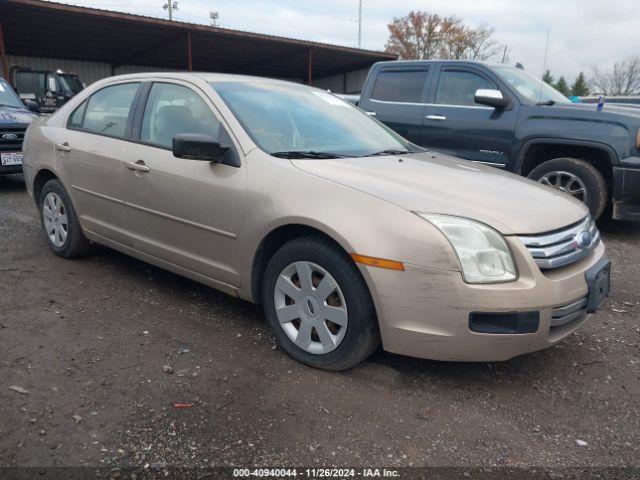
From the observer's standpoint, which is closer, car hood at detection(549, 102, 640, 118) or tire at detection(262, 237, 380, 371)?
tire at detection(262, 237, 380, 371)

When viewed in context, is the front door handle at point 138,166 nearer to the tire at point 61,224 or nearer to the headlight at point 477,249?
the tire at point 61,224

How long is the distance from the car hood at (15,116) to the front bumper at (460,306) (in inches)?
278

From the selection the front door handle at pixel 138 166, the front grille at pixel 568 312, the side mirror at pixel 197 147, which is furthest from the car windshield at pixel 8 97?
the front grille at pixel 568 312

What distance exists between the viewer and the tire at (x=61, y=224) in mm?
4445

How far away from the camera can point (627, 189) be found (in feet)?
17.6

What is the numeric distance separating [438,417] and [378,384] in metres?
0.36

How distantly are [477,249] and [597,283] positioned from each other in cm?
78

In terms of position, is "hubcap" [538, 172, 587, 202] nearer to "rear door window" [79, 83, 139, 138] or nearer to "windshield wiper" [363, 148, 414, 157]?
"windshield wiper" [363, 148, 414, 157]

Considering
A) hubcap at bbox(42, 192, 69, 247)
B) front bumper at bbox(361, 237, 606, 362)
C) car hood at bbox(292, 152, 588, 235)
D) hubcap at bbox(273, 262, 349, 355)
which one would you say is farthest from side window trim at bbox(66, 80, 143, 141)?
front bumper at bbox(361, 237, 606, 362)

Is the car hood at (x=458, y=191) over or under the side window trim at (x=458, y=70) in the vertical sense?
under

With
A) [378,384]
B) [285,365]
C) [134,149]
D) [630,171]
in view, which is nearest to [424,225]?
[378,384]

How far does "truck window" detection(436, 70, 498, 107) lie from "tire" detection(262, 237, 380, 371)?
170 inches

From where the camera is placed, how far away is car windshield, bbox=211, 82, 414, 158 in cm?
329

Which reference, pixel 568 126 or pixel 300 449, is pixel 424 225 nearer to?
pixel 300 449
